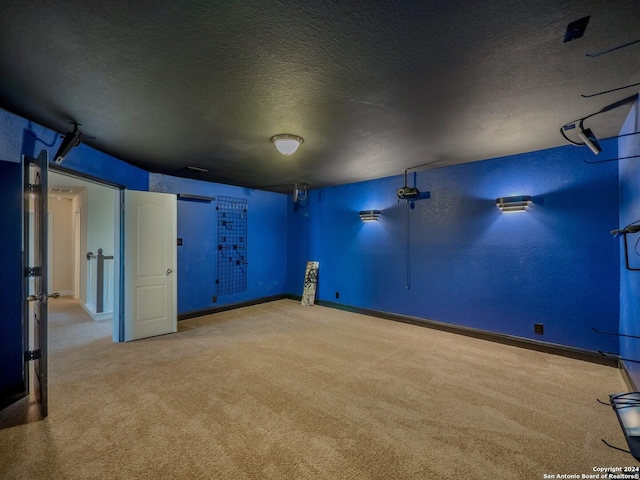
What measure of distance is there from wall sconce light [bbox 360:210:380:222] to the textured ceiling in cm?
194

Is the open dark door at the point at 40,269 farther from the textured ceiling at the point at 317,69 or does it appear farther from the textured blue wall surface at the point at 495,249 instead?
the textured blue wall surface at the point at 495,249

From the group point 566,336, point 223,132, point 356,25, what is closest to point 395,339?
point 566,336

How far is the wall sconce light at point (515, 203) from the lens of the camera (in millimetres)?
3561

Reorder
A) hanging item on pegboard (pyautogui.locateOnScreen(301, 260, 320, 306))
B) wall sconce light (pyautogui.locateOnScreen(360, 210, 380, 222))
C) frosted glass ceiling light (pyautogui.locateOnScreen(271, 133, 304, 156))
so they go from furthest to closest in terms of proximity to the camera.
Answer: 1. hanging item on pegboard (pyautogui.locateOnScreen(301, 260, 320, 306))
2. wall sconce light (pyautogui.locateOnScreen(360, 210, 380, 222))
3. frosted glass ceiling light (pyautogui.locateOnScreen(271, 133, 304, 156))

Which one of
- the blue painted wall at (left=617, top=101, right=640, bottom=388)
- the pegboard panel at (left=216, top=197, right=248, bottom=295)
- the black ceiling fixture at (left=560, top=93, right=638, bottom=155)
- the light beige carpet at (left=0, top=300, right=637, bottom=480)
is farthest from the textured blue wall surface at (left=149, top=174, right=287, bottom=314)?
the blue painted wall at (left=617, top=101, right=640, bottom=388)

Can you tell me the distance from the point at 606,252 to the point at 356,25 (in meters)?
3.60

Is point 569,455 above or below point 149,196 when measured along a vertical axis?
below

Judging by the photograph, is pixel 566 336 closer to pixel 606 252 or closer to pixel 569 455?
pixel 606 252

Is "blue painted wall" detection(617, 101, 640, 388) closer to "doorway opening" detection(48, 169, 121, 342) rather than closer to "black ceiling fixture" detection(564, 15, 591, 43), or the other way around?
"black ceiling fixture" detection(564, 15, 591, 43)

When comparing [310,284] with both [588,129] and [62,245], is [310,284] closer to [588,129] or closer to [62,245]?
[588,129]

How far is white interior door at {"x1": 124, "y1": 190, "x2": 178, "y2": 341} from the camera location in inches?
157

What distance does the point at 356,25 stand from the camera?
150 centimetres

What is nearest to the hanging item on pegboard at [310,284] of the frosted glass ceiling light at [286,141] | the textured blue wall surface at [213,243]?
the textured blue wall surface at [213,243]

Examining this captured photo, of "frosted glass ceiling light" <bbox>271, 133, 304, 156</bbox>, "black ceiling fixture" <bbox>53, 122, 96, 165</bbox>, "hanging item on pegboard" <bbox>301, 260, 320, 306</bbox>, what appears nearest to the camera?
"black ceiling fixture" <bbox>53, 122, 96, 165</bbox>
